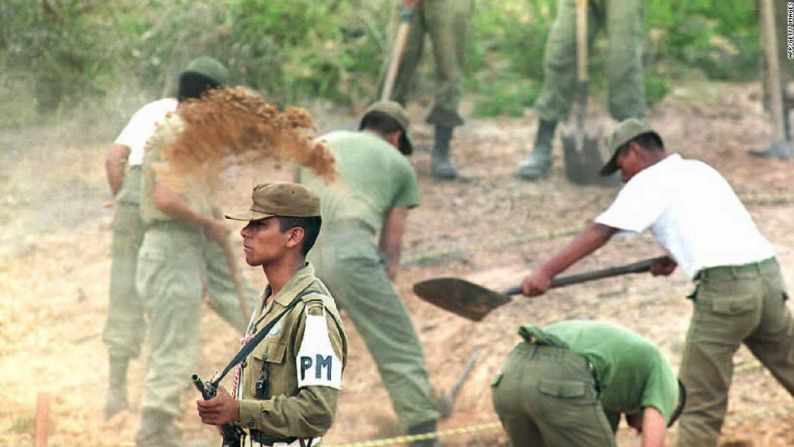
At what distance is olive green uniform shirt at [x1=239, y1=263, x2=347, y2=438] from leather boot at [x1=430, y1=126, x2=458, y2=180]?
598 centimetres

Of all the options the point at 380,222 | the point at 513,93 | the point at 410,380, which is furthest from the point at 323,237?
the point at 513,93

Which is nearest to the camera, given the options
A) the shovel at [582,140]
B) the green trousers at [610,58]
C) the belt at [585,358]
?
the belt at [585,358]

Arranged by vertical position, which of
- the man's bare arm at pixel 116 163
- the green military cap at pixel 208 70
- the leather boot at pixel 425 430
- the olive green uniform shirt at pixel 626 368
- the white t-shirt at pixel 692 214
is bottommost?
the leather boot at pixel 425 430

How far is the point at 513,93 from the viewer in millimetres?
11484

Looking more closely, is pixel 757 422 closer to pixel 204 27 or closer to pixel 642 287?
pixel 642 287

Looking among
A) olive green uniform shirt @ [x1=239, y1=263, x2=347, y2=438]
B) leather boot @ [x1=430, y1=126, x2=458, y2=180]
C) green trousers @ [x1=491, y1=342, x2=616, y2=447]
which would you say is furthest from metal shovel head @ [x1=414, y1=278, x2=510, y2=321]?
leather boot @ [x1=430, y1=126, x2=458, y2=180]

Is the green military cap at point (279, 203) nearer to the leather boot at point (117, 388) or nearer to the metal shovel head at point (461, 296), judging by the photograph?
the metal shovel head at point (461, 296)

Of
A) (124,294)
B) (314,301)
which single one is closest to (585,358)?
(314,301)

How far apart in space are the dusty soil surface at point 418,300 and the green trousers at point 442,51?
49 centimetres

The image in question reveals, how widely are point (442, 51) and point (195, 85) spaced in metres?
3.39

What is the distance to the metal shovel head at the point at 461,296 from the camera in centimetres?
699

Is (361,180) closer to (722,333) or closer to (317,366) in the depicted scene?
(722,333)

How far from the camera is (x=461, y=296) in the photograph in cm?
709

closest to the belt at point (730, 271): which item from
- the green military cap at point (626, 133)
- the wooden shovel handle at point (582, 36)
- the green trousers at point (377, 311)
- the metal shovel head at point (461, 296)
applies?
the green military cap at point (626, 133)
